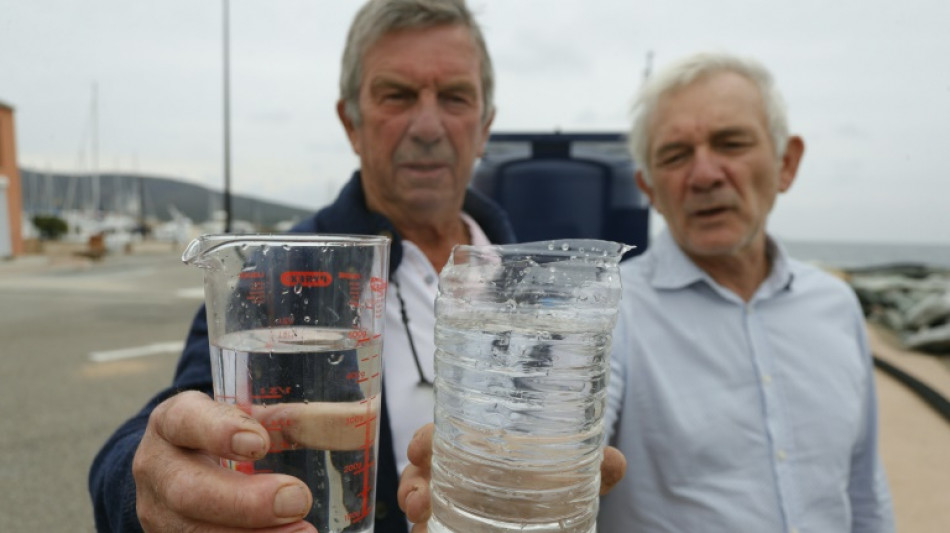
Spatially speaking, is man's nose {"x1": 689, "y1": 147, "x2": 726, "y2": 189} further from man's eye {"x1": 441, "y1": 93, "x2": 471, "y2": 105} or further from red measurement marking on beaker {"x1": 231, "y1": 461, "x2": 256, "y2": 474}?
red measurement marking on beaker {"x1": 231, "y1": 461, "x2": 256, "y2": 474}

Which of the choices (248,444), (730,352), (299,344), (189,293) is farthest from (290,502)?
(189,293)

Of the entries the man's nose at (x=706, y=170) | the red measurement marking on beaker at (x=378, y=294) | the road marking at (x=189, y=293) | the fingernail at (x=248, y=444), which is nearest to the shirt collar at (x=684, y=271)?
the man's nose at (x=706, y=170)

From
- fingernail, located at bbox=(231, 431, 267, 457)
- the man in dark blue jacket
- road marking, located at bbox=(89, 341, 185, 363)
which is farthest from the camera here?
road marking, located at bbox=(89, 341, 185, 363)

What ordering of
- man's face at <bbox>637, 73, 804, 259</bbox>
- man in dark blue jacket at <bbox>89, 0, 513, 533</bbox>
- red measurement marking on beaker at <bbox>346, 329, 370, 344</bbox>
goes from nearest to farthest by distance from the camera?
red measurement marking on beaker at <bbox>346, 329, 370, 344</bbox> < man in dark blue jacket at <bbox>89, 0, 513, 533</bbox> < man's face at <bbox>637, 73, 804, 259</bbox>

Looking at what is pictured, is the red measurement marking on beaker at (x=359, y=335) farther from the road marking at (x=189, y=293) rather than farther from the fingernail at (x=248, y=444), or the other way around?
the road marking at (x=189, y=293)

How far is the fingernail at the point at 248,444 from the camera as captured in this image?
75cm

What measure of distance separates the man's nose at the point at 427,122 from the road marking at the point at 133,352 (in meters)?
7.43

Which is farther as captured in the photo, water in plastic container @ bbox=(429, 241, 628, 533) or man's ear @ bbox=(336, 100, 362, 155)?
man's ear @ bbox=(336, 100, 362, 155)

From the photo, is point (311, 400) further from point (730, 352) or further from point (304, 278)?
point (730, 352)

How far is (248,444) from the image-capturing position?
747mm

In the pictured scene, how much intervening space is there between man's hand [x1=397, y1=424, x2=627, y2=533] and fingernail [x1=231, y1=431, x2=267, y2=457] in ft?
0.98

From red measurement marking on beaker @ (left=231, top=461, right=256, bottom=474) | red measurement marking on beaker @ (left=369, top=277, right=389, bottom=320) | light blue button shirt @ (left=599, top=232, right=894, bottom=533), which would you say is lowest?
light blue button shirt @ (left=599, top=232, right=894, bottom=533)

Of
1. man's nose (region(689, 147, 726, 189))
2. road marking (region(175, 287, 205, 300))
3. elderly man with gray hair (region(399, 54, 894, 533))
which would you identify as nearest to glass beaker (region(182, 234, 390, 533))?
→ elderly man with gray hair (region(399, 54, 894, 533))

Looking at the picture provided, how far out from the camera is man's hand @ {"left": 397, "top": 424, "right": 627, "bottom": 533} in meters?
0.98
